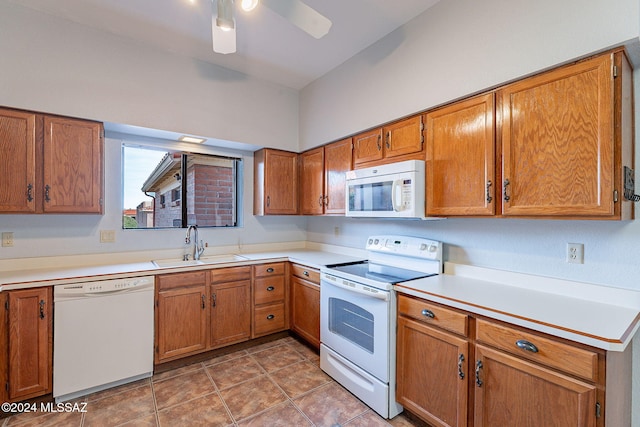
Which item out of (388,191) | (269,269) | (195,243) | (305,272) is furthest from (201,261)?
(388,191)

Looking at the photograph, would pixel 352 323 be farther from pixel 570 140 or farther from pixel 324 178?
pixel 570 140

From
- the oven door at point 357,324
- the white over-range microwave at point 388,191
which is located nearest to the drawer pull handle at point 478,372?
the oven door at point 357,324

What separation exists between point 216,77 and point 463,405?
3.33 meters

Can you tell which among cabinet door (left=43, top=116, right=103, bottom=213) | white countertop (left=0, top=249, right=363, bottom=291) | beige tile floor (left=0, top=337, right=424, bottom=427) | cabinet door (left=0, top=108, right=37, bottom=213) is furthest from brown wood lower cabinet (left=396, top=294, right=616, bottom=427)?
cabinet door (left=0, top=108, right=37, bottom=213)

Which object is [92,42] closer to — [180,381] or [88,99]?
[88,99]

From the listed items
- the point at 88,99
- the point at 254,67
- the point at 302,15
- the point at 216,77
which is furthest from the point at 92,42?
the point at 302,15

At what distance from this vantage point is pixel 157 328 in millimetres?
2416

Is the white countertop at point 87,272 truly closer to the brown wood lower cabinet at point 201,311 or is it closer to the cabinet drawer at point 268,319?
the brown wood lower cabinet at point 201,311

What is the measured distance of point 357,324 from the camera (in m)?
2.19

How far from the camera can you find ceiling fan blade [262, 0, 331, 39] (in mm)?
1491

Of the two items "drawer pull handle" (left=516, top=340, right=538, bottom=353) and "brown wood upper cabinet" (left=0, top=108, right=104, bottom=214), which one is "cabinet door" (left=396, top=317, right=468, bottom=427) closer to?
"drawer pull handle" (left=516, top=340, right=538, bottom=353)

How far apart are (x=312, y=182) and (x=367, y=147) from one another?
0.93 m

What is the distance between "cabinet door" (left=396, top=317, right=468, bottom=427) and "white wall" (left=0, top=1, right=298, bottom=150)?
2.50 metres

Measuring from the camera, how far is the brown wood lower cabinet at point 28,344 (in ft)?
6.24
